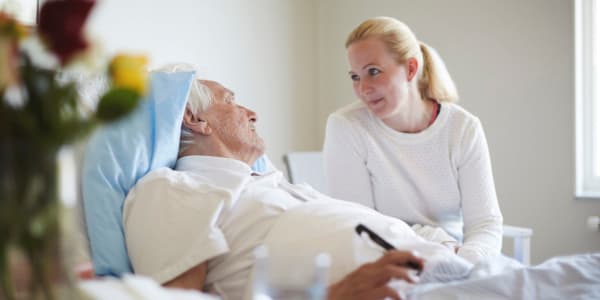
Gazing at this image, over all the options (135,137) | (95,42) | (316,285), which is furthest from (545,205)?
(95,42)

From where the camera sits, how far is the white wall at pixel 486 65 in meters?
3.08

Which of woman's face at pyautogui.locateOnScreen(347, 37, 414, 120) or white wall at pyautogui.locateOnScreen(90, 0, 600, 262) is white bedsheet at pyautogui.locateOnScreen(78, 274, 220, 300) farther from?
white wall at pyautogui.locateOnScreen(90, 0, 600, 262)

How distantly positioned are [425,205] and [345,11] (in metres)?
2.01

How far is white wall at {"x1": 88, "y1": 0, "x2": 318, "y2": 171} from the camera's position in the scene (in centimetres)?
280

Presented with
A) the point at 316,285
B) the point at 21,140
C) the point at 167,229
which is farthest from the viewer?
the point at 167,229

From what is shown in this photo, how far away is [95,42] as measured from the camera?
58cm

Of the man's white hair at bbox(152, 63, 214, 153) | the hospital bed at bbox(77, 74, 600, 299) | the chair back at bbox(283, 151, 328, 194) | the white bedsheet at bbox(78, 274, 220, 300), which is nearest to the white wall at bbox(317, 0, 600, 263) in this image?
the chair back at bbox(283, 151, 328, 194)

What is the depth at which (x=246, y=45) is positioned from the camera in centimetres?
346

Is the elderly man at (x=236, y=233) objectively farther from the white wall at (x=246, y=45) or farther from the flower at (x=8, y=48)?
the white wall at (x=246, y=45)

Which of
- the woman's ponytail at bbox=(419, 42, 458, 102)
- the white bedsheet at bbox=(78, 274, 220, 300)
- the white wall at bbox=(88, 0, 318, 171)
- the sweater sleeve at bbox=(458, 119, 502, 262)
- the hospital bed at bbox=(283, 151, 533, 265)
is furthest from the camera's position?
the white wall at bbox=(88, 0, 318, 171)

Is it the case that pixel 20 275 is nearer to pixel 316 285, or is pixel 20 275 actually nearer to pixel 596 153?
pixel 316 285

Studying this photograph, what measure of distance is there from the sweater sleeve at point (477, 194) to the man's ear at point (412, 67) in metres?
0.26

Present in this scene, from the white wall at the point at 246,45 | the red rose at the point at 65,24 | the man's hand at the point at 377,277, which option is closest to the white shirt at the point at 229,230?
the man's hand at the point at 377,277

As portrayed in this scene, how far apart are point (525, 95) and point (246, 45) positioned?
142 cm
